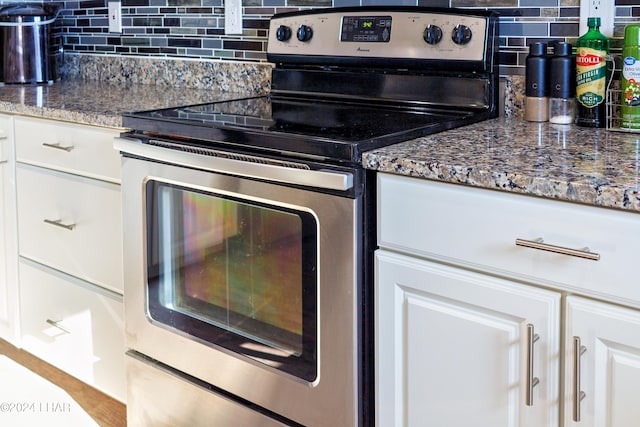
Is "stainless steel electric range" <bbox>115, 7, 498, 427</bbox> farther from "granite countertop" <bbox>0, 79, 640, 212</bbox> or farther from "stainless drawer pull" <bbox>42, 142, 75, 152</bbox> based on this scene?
"stainless drawer pull" <bbox>42, 142, 75, 152</bbox>

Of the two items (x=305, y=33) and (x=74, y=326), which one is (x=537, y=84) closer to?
(x=305, y=33)

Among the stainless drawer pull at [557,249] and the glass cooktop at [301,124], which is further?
the glass cooktop at [301,124]

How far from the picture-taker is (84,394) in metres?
2.32

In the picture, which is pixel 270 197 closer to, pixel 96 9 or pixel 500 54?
pixel 500 54

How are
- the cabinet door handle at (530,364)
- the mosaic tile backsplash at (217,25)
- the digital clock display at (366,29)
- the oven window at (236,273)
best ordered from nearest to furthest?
the cabinet door handle at (530,364) → the oven window at (236,273) → the mosaic tile backsplash at (217,25) → the digital clock display at (366,29)

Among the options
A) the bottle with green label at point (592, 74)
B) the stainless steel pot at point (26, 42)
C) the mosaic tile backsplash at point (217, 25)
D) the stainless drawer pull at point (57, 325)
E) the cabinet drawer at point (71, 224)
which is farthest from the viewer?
the stainless steel pot at point (26, 42)

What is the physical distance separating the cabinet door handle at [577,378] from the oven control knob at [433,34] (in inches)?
35.5

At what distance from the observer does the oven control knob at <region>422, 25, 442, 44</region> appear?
1820mm

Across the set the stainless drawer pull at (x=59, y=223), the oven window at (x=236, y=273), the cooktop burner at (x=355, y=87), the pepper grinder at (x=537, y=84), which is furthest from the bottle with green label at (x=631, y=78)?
the stainless drawer pull at (x=59, y=223)

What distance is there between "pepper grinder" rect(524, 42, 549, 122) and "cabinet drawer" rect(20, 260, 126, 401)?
121cm

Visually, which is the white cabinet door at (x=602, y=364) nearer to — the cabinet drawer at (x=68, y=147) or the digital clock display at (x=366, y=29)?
the digital clock display at (x=366, y=29)

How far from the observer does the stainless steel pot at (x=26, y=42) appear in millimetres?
2689

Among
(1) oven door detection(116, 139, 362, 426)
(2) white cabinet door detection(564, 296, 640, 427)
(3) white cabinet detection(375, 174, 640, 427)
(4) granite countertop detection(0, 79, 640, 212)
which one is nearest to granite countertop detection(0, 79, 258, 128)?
(4) granite countertop detection(0, 79, 640, 212)

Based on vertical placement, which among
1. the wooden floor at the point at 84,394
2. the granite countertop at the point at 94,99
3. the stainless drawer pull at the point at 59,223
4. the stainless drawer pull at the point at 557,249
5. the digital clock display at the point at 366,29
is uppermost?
the digital clock display at the point at 366,29
